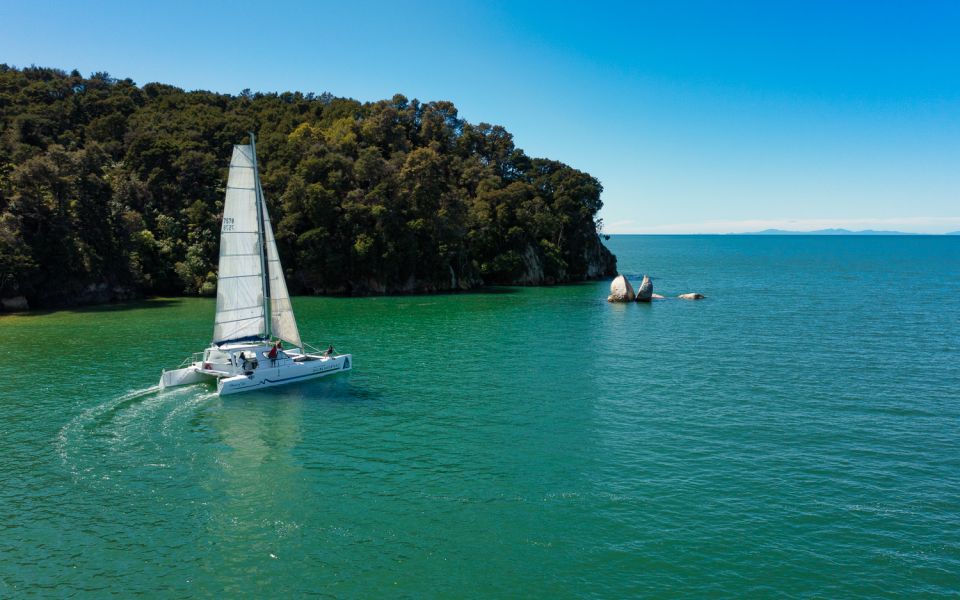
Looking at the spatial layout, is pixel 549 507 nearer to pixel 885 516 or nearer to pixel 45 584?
pixel 885 516

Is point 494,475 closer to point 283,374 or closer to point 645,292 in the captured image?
point 283,374

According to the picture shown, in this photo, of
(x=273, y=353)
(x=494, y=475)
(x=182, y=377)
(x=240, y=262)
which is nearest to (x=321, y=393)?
(x=273, y=353)

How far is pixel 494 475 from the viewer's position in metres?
23.0

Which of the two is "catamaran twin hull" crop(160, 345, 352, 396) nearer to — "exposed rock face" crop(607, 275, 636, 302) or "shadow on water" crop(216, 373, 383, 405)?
"shadow on water" crop(216, 373, 383, 405)

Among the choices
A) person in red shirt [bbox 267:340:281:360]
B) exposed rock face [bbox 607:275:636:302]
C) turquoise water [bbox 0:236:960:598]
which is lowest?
turquoise water [bbox 0:236:960:598]

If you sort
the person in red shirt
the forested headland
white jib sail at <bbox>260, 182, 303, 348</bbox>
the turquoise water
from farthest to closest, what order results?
the forested headland → white jib sail at <bbox>260, 182, 303, 348</bbox> → the person in red shirt → the turquoise water

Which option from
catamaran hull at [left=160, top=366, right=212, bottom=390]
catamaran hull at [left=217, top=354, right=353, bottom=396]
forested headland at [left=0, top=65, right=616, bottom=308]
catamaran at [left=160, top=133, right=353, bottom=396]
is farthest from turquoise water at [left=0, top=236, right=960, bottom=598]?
forested headland at [left=0, top=65, right=616, bottom=308]

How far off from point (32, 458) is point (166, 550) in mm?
11084

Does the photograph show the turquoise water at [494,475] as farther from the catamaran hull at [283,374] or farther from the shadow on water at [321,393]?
the catamaran hull at [283,374]

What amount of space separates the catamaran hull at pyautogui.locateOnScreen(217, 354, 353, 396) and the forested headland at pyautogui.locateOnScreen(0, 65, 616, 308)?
45226 mm

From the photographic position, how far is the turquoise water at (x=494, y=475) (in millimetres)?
16688

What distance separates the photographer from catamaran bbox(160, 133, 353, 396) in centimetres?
3431

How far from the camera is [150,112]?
10506cm

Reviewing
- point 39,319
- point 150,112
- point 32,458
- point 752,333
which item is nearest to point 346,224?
point 39,319
